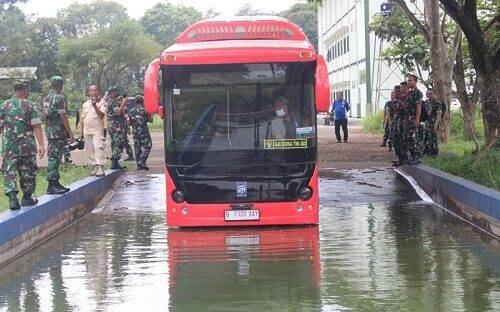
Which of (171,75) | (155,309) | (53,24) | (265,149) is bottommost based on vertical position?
(155,309)

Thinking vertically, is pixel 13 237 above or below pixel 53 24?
below

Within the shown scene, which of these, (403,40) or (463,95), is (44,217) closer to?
(463,95)

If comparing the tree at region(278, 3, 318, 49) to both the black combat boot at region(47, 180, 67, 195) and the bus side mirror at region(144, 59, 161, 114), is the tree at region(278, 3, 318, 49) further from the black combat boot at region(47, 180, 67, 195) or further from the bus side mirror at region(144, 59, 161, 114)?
the bus side mirror at region(144, 59, 161, 114)

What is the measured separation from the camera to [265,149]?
11.7 meters

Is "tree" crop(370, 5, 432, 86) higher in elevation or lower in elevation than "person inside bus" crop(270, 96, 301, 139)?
higher

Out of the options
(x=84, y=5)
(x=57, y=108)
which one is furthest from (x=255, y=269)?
(x=84, y=5)

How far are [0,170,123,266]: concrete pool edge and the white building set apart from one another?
29.9 metres

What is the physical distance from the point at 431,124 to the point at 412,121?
63.5 inches

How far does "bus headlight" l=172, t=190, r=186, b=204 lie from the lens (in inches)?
464

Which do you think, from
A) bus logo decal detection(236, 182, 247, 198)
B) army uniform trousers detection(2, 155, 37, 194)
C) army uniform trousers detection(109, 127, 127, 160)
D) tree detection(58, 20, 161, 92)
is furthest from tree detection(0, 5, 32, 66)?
bus logo decal detection(236, 182, 247, 198)

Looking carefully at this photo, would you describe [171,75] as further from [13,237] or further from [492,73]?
[492,73]

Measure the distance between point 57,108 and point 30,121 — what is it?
1.63 meters

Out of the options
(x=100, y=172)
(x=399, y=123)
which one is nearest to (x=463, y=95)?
(x=399, y=123)

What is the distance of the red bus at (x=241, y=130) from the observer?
11594mm
